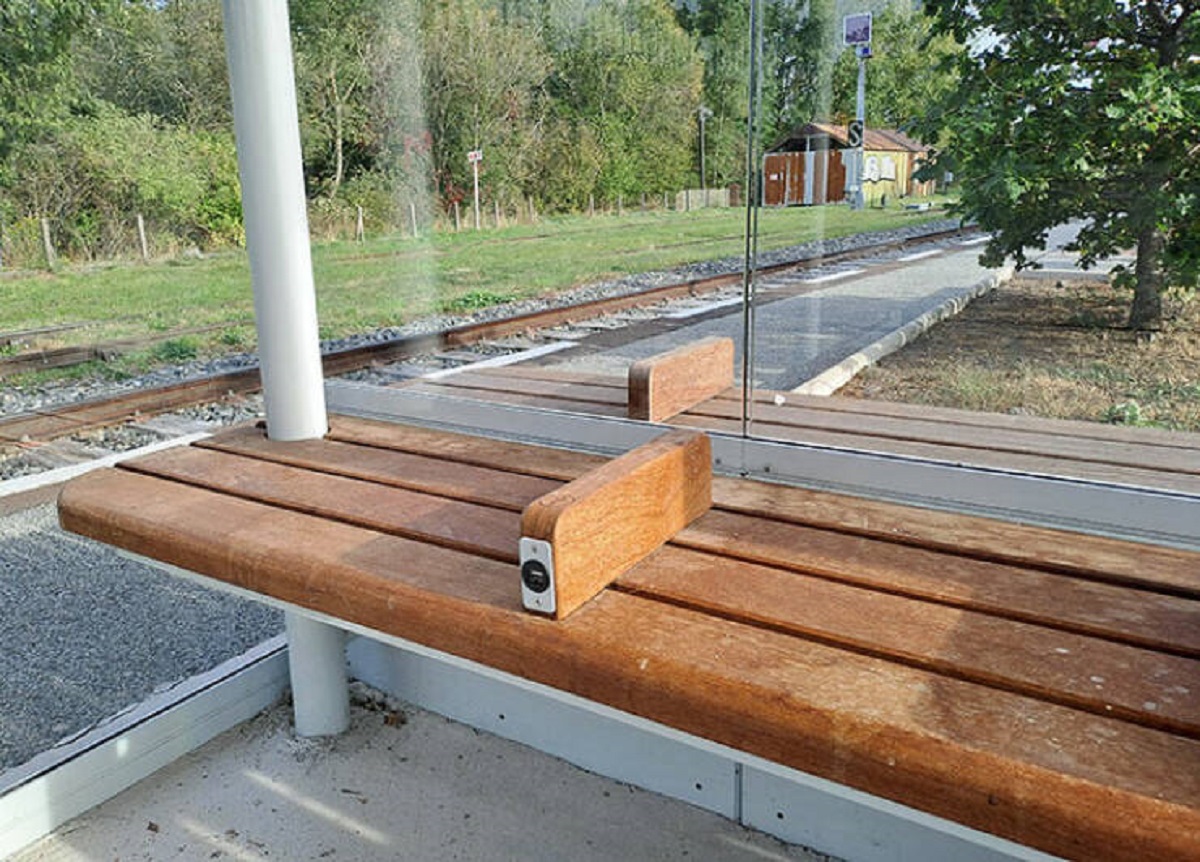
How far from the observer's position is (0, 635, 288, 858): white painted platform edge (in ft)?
6.34

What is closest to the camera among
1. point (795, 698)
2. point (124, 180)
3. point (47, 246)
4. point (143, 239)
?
point (795, 698)

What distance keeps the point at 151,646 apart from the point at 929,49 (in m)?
2.46

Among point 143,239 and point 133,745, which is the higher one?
point 143,239

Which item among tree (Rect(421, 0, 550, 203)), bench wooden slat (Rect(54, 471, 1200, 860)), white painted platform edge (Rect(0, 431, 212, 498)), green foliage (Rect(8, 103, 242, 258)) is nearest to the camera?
bench wooden slat (Rect(54, 471, 1200, 860))

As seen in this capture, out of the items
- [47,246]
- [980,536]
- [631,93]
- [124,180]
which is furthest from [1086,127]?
[47,246]

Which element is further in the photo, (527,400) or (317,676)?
(527,400)

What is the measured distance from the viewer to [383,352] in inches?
117

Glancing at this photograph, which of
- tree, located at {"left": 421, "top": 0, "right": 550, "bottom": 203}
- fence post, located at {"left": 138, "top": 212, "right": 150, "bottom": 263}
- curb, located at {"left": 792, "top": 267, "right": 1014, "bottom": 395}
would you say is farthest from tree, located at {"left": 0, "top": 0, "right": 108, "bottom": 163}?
curb, located at {"left": 792, "top": 267, "right": 1014, "bottom": 395}

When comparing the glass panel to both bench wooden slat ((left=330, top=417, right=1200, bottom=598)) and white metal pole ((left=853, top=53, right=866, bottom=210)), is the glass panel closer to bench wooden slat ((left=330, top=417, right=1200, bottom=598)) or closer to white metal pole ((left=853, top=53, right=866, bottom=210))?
white metal pole ((left=853, top=53, right=866, bottom=210))

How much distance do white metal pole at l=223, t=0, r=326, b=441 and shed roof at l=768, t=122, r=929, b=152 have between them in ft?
3.49

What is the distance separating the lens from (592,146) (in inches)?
102

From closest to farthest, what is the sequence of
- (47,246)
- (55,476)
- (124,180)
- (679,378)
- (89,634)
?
1. (679,378)
2. (89,634)
3. (55,476)
4. (124,180)
5. (47,246)

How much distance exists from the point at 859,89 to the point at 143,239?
325 inches

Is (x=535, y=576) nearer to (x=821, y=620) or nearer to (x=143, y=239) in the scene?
(x=821, y=620)
